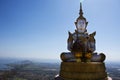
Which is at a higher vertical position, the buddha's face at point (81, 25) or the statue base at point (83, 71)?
the buddha's face at point (81, 25)

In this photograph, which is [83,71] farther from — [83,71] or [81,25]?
[81,25]

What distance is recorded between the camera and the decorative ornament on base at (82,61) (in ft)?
11.9

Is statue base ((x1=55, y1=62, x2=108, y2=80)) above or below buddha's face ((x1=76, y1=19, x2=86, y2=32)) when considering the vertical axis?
below

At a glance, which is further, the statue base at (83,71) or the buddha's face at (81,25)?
the buddha's face at (81,25)

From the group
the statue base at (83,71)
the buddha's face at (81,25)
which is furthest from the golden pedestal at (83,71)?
the buddha's face at (81,25)

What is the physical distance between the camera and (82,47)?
3.78m

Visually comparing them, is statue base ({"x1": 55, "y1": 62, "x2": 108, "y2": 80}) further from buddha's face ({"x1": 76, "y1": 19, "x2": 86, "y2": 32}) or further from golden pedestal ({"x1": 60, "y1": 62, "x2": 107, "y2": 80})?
buddha's face ({"x1": 76, "y1": 19, "x2": 86, "y2": 32})

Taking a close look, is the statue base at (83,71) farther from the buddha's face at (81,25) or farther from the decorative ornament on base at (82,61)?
the buddha's face at (81,25)

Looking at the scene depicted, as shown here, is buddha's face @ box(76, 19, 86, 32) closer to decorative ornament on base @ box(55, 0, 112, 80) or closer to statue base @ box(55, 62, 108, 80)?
Answer: decorative ornament on base @ box(55, 0, 112, 80)

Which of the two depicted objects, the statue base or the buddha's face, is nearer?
the statue base

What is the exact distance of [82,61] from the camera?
390 cm

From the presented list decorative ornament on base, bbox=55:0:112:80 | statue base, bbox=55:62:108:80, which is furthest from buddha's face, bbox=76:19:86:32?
statue base, bbox=55:62:108:80

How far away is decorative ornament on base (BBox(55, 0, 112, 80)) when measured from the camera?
363 centimetres

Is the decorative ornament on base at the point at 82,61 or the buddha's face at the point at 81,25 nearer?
the decorative ornament on base at the point at 82,61
